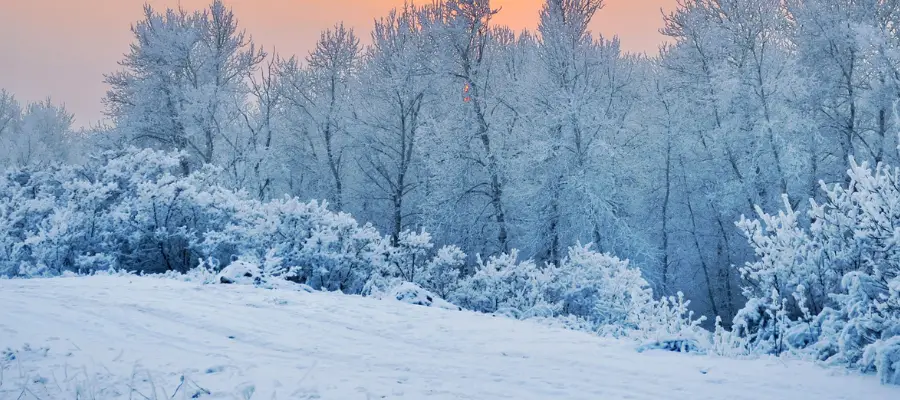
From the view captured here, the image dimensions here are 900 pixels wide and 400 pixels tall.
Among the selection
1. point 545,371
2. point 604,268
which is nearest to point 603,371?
point 545,371

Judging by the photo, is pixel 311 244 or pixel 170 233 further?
pixel 170 233

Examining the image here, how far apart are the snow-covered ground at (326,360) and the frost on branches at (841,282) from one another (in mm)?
448

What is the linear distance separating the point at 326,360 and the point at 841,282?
4938mm

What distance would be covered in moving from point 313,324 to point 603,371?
3.45 meters

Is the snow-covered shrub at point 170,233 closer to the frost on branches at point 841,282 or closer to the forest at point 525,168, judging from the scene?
the forest at point 525,168

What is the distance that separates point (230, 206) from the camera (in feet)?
41.6

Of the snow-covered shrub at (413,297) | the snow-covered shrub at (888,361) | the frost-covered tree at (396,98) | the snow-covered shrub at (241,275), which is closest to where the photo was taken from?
the snow-covered shrub at (888,361)

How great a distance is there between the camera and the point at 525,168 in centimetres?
1628

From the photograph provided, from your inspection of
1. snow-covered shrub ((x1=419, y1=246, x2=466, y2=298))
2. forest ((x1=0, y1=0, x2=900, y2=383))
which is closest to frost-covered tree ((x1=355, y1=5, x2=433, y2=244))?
forest ((x1=0, y1=0, x2=900, y2=383))

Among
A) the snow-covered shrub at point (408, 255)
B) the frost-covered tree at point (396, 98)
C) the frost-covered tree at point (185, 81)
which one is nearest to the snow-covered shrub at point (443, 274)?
the snow-covered shrub at point (408, 255)

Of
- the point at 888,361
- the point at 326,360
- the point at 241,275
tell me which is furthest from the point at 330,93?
the point at 888,361

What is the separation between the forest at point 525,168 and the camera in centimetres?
702

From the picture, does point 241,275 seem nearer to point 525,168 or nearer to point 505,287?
point 505,287

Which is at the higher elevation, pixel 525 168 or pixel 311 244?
pixel 525 168
